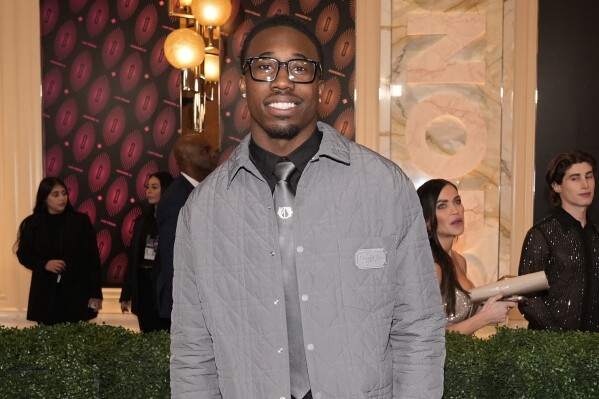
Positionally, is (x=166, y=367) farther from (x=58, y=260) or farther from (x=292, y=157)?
(x=58, y=260)

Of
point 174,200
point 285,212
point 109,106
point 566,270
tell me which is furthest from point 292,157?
point 109,106

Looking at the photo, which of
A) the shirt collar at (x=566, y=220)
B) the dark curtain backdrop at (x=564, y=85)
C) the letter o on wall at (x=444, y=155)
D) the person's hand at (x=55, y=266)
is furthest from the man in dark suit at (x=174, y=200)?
the dark curtain backdrop at (x=564, y=85)

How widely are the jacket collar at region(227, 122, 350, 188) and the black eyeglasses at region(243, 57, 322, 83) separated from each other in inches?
6.7

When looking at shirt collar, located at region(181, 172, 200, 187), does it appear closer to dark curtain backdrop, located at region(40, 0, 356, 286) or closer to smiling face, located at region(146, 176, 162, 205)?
smiling face, located at region(146, 176, 162, 205)

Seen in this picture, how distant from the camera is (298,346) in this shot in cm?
186

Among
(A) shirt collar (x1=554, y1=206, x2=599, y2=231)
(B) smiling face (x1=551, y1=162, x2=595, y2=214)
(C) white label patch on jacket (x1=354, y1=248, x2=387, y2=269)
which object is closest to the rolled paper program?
(A) shirt collar (x1=554, y1=206, x2=599, y2=231)

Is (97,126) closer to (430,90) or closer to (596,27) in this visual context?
(430,90)

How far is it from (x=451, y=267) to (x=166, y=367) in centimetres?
145

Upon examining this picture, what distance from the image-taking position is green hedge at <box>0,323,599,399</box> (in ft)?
9.33

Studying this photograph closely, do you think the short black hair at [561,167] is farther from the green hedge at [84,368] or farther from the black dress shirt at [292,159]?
the black dress shirt at [292,159]

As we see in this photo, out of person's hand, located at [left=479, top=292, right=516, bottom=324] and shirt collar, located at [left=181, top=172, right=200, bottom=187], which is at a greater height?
shirt collar, located at [left=181, top=172, right=200, bottom=187]

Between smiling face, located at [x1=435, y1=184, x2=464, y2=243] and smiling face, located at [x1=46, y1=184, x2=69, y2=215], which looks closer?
smiling face, located at [x1=435, y1=184, x2=464, y2=243]

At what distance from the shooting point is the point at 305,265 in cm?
184

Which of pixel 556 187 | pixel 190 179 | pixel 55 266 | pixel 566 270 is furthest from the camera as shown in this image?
pixel 55 266
